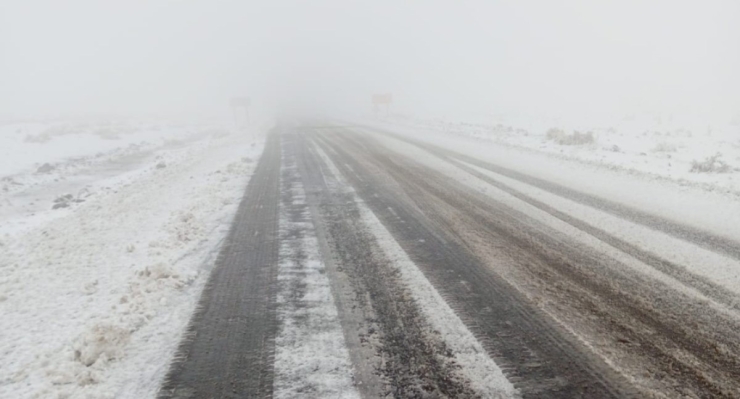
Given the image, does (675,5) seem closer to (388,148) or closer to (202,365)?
(388,148)

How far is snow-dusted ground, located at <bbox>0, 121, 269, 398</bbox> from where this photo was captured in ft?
8.34

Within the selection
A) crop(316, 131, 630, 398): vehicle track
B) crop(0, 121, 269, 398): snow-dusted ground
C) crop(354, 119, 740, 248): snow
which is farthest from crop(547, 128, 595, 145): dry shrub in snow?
crop(0, 121, 269, 398): snow-dusted ground

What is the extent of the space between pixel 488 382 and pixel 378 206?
13.7ft

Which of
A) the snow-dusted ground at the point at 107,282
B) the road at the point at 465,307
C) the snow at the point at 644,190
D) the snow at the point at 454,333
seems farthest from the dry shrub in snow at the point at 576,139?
the snow at the point at 454,333

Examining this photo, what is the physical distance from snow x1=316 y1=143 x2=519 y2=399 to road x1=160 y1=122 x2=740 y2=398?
0.01m

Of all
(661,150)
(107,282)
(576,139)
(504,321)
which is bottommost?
(107,282)

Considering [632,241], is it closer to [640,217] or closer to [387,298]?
[640,217]

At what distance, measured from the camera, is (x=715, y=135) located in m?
15.0

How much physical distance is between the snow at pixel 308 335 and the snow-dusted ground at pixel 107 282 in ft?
2.56

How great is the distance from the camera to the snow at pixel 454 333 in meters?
2.22

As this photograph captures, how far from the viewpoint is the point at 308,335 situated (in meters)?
2.82

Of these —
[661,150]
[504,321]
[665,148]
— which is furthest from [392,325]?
[665,148]

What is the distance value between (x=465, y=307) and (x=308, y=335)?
1.26m

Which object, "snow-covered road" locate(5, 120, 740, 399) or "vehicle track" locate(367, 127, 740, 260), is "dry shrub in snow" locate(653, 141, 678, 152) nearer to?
"snow-covered road" locate(5, 120, 740, 399)
